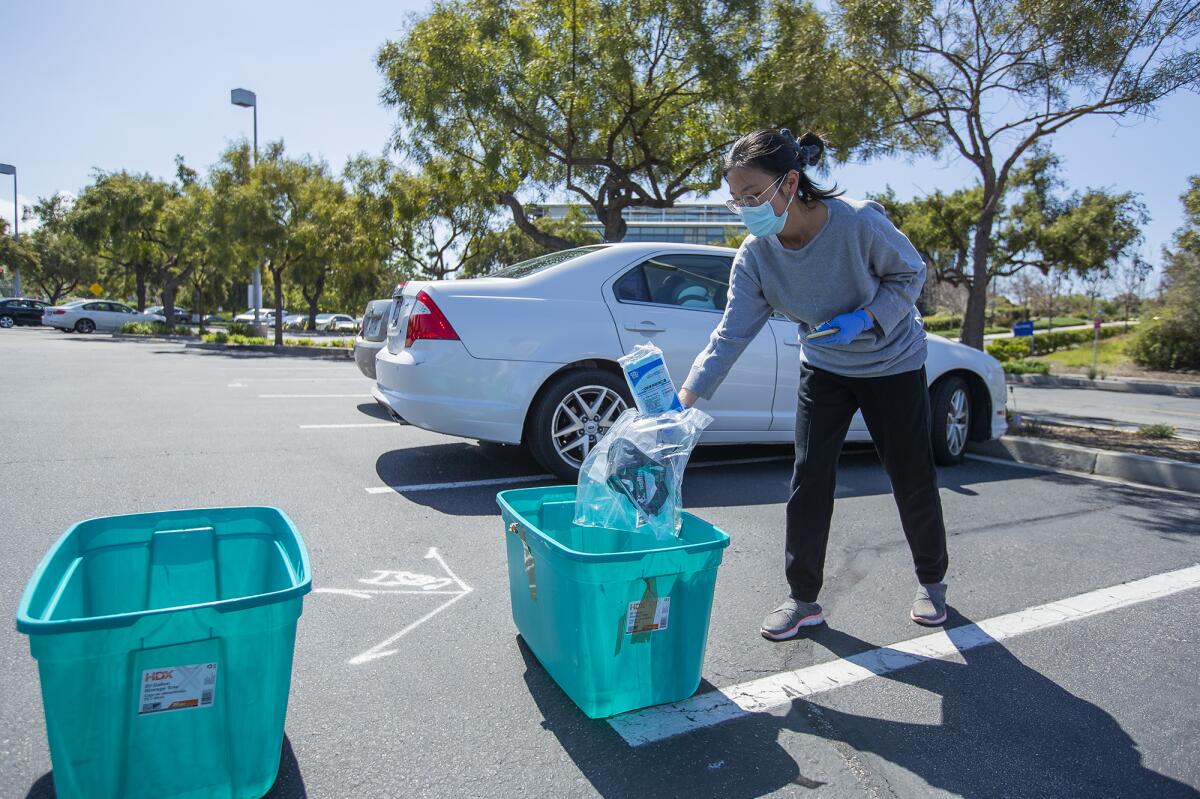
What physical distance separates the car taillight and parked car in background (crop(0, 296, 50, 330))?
132 ft

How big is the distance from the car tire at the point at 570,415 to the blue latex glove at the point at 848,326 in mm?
2574

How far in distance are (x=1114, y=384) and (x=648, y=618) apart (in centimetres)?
2028

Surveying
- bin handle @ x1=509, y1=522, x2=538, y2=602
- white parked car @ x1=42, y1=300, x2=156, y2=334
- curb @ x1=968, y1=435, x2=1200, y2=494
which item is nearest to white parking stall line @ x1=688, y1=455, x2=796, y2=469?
curb @ x1=968, y1=435, x2=1200, y2=494

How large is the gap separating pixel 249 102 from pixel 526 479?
82.6 feet

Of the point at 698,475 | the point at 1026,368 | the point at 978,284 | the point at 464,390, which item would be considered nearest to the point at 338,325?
A: the point at 1026,368

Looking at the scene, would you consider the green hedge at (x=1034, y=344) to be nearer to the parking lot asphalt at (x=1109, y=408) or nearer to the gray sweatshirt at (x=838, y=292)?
the parking lot asphalt at (x=1109, y=408)

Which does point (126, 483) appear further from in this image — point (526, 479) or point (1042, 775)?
point (1042, 775)

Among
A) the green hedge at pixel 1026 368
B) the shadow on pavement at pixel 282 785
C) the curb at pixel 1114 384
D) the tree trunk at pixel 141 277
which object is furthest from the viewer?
the tree trunk at pixel 141 277

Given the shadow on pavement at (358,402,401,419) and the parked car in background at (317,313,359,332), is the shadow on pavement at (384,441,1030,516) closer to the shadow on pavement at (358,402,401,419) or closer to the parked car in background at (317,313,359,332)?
the shadow on pavement at (358,402,401,419)

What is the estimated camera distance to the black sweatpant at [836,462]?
3076mm

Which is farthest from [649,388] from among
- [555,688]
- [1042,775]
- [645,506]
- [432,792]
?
[1042,775]

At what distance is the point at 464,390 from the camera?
5062mm

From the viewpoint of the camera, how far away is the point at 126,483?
5.02m

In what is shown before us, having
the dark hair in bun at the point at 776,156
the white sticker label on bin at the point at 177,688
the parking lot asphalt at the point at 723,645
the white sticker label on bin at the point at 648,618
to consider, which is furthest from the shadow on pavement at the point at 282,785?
the dark hair in bun at the point at 776,156
